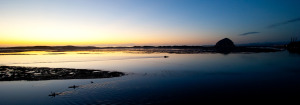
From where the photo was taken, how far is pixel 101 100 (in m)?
11.6

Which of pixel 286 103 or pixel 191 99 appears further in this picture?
pixel 191 99

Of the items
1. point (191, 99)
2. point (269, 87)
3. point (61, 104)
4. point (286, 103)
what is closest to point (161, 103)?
point (191, 99)

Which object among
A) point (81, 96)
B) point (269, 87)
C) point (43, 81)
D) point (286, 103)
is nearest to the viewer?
point (286, 103)

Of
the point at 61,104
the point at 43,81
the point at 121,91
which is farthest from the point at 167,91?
the point at 43,81

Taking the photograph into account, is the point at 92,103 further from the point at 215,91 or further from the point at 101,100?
the point at 215,91

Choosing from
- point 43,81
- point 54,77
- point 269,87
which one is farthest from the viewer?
point 54,77

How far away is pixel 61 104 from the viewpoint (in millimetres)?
11156

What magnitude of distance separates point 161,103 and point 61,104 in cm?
586

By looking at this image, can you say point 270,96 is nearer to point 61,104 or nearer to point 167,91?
point 167,91

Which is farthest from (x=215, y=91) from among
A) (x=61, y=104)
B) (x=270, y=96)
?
(x=61, y=104)

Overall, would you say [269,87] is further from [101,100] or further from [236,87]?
[101,100]

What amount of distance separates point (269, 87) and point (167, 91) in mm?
8244

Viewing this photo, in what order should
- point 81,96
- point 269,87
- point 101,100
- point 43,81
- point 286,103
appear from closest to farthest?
point 286,103, point 101,100, point 81,96, point 269,87, point 43,81

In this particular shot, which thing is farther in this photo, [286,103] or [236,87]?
[236,87]
